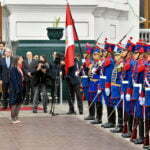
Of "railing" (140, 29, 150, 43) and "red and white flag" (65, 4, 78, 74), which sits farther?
"railing" (140, 29, 150, 43)

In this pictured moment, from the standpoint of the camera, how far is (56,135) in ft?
48.8

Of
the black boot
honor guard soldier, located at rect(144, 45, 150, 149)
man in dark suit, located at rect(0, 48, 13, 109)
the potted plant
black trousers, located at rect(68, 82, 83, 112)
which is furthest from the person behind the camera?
the potted plant

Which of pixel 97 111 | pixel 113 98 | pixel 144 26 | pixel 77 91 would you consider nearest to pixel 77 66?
pixel 77 91

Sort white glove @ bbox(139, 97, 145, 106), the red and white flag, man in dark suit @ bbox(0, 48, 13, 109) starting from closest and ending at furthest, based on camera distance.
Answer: white glove @ bbox(139, 97, 145, 106) < the red and white flag < man in dark suit @ bbox(0, 48, 13, 109)

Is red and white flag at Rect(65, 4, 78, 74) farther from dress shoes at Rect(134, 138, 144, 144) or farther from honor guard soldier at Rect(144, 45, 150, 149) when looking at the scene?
honor guard soldier at Rect(144, 45, 150, 149)

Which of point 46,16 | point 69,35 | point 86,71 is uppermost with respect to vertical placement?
point 46,16

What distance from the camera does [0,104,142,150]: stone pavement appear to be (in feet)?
43.7

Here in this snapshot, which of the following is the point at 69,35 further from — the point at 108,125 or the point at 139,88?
the point at 139,88

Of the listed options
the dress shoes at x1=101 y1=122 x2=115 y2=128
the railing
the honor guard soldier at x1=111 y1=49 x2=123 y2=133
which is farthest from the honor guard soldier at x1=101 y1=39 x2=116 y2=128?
the railing

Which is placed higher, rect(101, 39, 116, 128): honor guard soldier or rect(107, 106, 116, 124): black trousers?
rect(101, 39, 116, 128): honor guard soldier

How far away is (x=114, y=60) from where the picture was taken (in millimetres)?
15570

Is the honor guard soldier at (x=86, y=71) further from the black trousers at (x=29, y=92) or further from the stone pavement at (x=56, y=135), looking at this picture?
the black trousers at (x=29, y=92)

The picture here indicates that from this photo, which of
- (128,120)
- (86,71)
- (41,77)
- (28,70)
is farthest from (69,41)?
(128,120)

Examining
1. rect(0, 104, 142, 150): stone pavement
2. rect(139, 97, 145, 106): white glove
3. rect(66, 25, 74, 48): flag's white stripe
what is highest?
rect(66, 25, 74, 48): flag's white stripe
